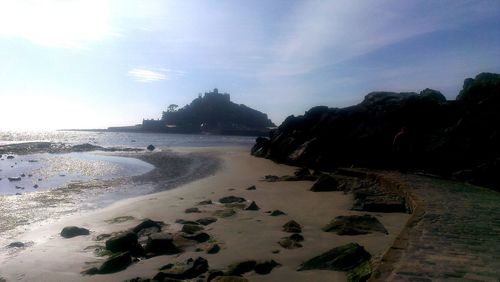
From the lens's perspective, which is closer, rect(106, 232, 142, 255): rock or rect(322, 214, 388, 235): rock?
rect(106, 232, 142, 255): rock

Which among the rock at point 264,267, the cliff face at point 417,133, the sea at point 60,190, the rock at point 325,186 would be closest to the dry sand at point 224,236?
the rock at point 264,267

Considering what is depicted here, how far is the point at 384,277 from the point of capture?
4.97 m

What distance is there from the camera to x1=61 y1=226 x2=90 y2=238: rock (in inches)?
368

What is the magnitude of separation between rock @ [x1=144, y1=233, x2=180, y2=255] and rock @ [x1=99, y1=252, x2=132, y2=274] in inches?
22.5

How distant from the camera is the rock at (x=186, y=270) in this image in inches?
250

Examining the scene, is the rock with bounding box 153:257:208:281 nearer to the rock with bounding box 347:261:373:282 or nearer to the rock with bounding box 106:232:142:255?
the rock with bounding box 106:232:142:255

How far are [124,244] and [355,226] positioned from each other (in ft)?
14.6

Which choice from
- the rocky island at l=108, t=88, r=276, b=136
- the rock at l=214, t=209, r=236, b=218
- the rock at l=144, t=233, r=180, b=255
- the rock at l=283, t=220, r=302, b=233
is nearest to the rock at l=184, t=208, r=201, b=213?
the rock at l=214, t=209, r=236, b=218

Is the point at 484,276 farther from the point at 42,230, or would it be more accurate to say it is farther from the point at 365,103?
the point at 365,103

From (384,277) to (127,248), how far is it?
4.69m

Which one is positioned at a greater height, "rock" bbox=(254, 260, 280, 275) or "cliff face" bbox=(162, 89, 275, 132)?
"cliff face" bbox=(162, 89, 275, 132)

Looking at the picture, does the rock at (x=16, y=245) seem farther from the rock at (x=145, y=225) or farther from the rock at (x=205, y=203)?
the rock at (x=205, y=203)

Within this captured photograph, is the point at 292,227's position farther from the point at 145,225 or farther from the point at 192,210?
the point at 192,210

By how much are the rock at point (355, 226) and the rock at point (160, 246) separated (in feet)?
10.3
